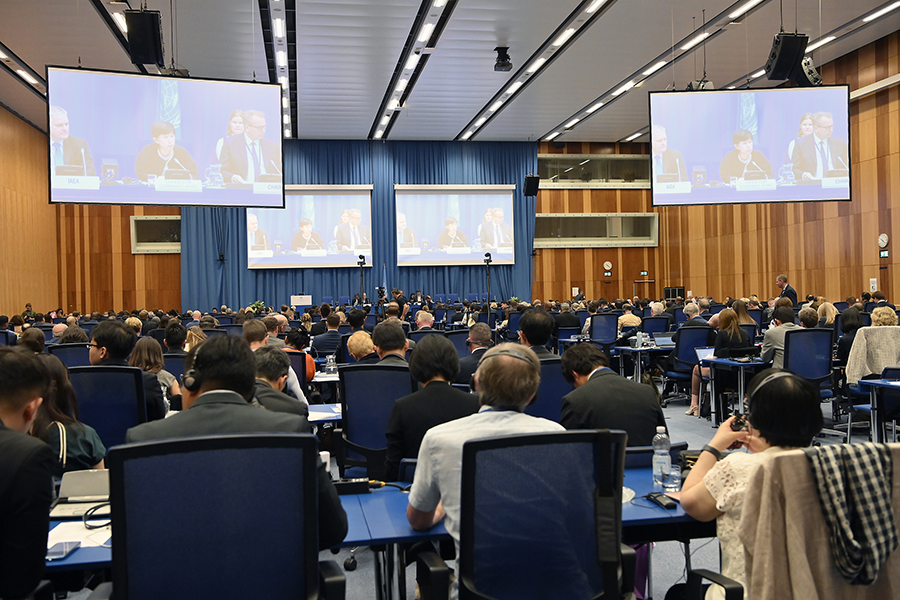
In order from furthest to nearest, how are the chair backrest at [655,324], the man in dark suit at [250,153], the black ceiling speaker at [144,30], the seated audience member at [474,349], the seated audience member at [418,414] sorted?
the man in dark suit at [250,153], the chair backrest at [655,324], the black ceiling speaker at [144,30], the seated audience member at [474,349], the seated audience member at [418,414]

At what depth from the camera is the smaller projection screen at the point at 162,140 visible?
8711mm

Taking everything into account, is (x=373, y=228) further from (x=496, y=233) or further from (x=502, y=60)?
(x=502, y=60)

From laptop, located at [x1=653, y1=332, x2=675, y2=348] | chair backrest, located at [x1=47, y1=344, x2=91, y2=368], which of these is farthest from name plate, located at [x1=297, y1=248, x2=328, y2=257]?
chair backrest, located at [x1=47, y1=344, x2=91, y2=368]

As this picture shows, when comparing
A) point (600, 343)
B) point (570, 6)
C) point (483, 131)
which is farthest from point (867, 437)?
point (483, 131)

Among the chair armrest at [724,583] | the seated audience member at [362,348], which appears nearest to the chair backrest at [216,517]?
the chair armrest at [724,583]

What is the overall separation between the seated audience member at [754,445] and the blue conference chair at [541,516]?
0.35m

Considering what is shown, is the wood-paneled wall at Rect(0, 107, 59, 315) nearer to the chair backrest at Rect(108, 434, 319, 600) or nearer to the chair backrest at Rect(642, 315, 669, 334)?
the chair backrest at Rect(642, 315, 669, 334)

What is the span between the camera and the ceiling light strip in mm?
11266

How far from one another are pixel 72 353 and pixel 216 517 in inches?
172

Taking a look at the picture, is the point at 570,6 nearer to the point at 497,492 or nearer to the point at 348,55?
the point at 348,55

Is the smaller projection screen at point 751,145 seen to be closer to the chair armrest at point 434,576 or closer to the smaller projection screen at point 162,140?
the smaller projection screen at point 162,140

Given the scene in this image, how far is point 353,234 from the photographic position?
66.0 ft

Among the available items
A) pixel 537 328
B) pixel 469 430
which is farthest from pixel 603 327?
pixel 469 430

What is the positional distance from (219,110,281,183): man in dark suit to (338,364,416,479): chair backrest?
6565 millimetres
